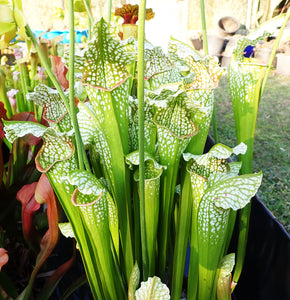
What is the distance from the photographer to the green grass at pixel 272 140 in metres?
1.39

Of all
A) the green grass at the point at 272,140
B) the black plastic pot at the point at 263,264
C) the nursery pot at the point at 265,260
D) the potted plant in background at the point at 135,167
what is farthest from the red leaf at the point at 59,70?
the green grass at the point at 272,140

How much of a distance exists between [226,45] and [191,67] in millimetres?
5148

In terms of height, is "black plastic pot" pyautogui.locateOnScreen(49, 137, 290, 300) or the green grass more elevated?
"black plastic pot" pyautogui.locateOnScreen(49, 137, 290, 300)

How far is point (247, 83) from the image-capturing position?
1.62 ft

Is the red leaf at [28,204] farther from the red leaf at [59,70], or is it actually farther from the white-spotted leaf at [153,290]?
the red leaf at [59,70]

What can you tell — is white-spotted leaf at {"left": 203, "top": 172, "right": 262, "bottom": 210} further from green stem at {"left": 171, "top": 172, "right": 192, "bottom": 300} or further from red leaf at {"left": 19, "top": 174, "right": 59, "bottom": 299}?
red leaf at {"left": 19, "top": 174, "right": 59, "bottom": 299}

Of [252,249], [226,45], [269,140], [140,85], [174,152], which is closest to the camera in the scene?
[140,85]

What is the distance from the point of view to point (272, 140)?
6.78ft

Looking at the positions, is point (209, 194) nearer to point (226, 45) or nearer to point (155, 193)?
point (155, 193)

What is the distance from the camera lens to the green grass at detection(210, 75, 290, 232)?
139cm

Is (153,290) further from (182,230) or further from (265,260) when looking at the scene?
(265,260)

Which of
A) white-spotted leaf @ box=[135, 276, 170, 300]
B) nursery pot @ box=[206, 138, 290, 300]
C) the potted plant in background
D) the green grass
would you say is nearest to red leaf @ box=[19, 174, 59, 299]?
the potted plant in background

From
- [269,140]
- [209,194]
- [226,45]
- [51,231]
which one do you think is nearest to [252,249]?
[209,194]

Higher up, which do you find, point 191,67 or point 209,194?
point 191,67
